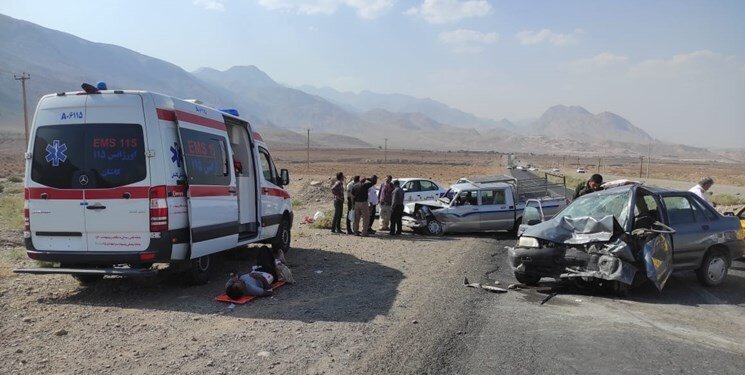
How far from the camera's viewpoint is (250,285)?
26.0 ft

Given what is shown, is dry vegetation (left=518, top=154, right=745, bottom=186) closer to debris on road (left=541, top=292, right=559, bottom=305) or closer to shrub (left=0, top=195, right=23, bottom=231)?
debris on road (left=541, top=292, right=559, bottom=305)

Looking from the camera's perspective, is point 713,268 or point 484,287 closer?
point 484,287

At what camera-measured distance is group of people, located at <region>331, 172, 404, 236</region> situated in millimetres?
15312

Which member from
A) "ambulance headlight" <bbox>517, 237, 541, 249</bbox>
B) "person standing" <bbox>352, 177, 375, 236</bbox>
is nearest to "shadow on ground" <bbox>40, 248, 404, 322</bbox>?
"ambulance headlight" <bbox>517, 237, 541, 249</bbox>

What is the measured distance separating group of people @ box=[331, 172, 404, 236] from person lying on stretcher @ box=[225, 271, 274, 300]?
23.1 feet

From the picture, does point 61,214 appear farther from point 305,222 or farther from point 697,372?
point 305,222

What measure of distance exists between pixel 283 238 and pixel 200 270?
12.1 ft

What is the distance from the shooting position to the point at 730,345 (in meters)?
5.93

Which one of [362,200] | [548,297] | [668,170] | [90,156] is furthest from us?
[668,170]

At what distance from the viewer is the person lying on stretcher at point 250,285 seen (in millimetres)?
7719

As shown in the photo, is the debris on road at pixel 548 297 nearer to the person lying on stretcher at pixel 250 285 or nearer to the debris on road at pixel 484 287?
the debris on road at pixel 484 287

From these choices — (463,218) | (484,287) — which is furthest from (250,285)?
(463,218)

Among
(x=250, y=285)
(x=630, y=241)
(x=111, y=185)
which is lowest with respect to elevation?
(x=250, y=285)

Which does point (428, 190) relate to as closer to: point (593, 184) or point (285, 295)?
point (593, 184)
